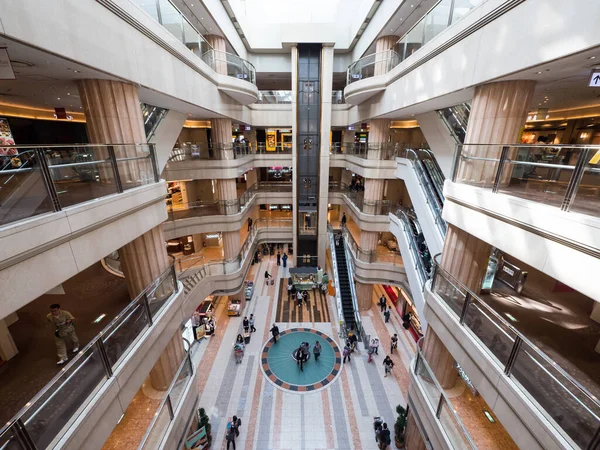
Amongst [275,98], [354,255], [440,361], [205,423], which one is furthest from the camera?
[275,98]

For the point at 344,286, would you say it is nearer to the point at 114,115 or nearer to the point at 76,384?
the point at 76,384

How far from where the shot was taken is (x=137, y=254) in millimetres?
5922

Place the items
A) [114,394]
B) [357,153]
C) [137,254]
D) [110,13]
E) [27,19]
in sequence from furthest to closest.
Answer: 1. [357,153]
2. [137,254]
3. [110,13]
4. [114,394]
5. [27,19]

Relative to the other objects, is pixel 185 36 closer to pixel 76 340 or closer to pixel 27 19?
pixel 27 19

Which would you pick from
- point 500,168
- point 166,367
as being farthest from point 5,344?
point 500,168

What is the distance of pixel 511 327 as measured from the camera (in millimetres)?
4148

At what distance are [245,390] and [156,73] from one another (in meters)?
11.0

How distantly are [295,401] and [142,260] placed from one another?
7964 millimetres

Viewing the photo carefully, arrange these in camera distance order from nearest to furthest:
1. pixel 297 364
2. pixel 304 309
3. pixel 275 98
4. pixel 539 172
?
pixel 539 172, pixel 297 364, pixel 304 309, pixel 275 98

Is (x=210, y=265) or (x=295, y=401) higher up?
(x=210, y=265)

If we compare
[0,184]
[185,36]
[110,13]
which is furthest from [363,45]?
[0,184]

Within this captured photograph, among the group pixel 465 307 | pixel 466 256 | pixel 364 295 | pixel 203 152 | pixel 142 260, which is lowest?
pixel 364 295

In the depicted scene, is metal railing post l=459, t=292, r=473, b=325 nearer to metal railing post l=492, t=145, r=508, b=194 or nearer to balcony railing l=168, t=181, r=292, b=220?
metal railing post l=492, t=145, r=508, b=194

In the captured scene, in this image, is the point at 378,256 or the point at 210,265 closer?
the point at 210,265
